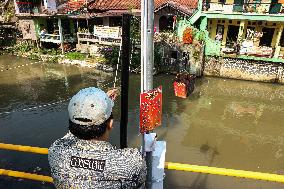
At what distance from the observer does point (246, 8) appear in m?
21.2

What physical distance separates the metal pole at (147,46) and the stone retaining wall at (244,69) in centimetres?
2074

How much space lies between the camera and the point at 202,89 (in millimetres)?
21031

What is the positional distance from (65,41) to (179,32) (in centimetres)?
1257

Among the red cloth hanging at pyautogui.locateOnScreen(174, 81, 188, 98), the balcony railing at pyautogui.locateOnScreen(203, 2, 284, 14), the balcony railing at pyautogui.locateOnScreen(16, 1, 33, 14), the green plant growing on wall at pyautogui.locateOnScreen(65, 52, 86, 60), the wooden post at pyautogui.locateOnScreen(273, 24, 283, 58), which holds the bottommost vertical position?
the red cloth hanging at pyautogui.locateOnScreen(174, 81, 188, 98)

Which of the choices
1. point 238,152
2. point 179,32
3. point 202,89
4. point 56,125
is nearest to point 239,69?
point 202,89

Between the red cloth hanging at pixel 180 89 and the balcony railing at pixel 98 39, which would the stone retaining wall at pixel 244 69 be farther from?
the balcony railing at pixel 98 39

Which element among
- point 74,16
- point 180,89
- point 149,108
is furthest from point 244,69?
point 149,108

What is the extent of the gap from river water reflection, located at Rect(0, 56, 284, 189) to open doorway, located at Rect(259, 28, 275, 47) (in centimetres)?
383

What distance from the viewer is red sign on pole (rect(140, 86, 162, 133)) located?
8.83ft

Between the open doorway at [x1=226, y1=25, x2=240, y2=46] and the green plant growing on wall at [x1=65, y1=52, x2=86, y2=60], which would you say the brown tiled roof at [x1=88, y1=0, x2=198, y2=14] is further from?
the green plant growing on wall at [x1=65, y1=52, x2=86, y2=60]

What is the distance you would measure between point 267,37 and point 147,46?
23351 mm

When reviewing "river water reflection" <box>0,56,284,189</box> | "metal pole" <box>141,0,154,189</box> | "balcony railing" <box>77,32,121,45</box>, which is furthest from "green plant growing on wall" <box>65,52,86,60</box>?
"metal pole" <box>141,0,154,189</box>

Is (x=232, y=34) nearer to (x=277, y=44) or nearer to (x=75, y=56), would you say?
(x=277, y=44)

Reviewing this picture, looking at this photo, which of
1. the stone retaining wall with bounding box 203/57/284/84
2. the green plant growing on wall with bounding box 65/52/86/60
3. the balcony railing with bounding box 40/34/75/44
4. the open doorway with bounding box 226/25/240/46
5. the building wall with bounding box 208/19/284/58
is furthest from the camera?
the balcony railing with bounding box 40/34/75/44
